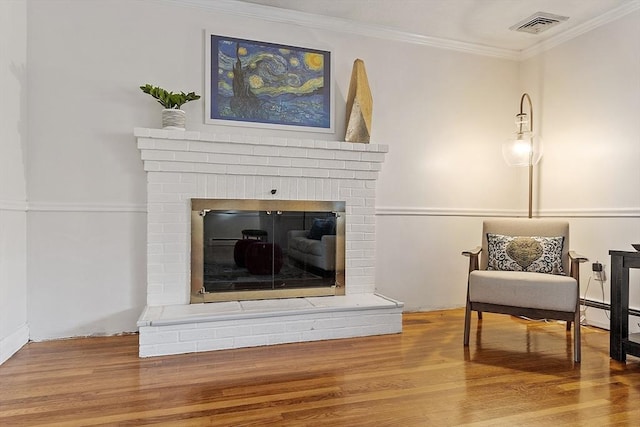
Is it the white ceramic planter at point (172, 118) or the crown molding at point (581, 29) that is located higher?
the crown molding at point (581, 29)

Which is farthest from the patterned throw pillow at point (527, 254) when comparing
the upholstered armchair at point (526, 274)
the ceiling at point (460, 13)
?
the ceiling at point (460, 13)

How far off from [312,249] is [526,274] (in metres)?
1.41

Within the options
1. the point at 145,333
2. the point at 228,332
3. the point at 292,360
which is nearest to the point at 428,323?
the point at 292,360

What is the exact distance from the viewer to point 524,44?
3648 mm

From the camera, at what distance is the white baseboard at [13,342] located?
88.4 inches

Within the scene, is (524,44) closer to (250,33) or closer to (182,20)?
(250,33)

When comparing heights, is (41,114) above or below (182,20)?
below

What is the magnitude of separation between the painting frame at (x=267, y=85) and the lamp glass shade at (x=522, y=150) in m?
1.39

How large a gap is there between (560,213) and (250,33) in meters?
2.78

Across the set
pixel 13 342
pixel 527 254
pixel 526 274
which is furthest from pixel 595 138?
pixel 13 342

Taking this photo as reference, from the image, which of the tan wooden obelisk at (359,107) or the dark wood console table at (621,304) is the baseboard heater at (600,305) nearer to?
the dark wood console table at (621,304)

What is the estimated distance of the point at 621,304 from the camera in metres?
2.36

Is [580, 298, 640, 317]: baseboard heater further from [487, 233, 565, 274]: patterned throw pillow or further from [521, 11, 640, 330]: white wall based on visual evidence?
[487, 233, 565, 274]: patterned throw pillow

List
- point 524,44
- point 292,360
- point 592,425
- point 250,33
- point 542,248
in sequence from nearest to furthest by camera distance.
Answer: point 592,425
point 292,360
point 542,248
point 250,33
point 524,44
